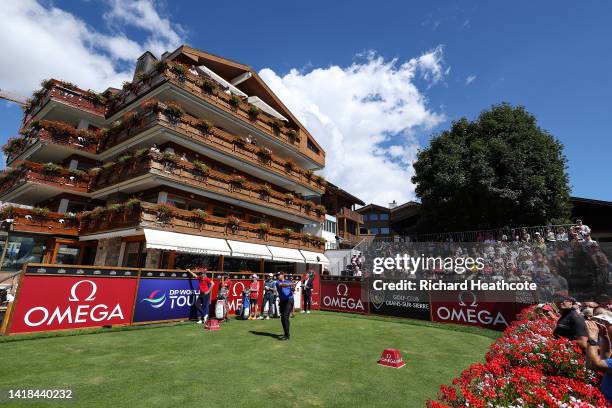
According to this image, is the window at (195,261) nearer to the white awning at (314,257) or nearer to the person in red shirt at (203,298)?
the person in red shirt at (203,298)

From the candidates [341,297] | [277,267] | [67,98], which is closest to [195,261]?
[277,267]

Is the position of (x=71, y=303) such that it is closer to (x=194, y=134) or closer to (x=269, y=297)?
(x=269, y=297)

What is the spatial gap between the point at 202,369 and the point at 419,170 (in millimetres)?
27285

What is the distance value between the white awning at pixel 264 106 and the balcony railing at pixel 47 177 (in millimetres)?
14340

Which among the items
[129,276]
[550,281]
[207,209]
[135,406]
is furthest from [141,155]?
[550,281]

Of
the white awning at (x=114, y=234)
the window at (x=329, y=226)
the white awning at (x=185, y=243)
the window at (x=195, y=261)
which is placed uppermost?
the window at (x=329, y=226)

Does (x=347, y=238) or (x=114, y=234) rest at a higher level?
(x=347, y=238)

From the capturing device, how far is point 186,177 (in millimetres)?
20344

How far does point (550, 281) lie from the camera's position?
1347 cm

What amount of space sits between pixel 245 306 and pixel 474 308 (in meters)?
10.8

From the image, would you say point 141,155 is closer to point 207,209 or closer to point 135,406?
point 207,209

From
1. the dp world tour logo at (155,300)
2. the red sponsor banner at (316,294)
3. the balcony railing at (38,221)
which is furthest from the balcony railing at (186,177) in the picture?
the dp world tour logo at (155,300)

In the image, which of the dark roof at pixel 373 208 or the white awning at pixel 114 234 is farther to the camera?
the dark roof at pixel 373 208

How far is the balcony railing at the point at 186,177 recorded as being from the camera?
19.0m
